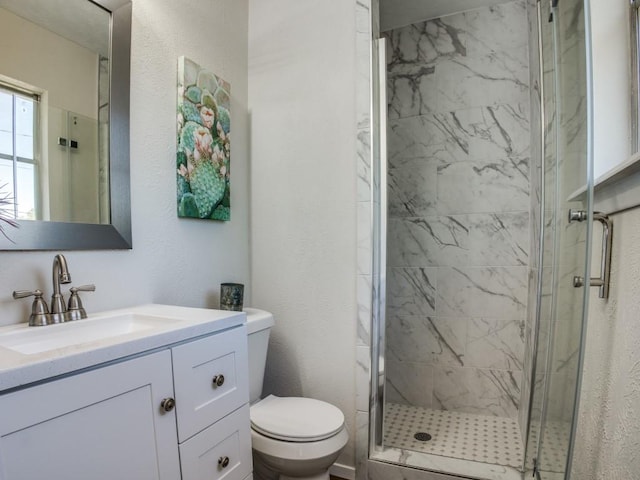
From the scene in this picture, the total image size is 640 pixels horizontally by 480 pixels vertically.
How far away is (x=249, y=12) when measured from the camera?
6.82ft

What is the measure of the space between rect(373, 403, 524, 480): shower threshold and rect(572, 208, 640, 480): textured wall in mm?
574

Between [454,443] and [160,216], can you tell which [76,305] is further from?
[454,443]

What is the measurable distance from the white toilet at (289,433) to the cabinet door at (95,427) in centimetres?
51

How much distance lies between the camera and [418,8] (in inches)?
90.7

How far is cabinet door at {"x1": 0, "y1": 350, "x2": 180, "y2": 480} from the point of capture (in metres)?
0.67

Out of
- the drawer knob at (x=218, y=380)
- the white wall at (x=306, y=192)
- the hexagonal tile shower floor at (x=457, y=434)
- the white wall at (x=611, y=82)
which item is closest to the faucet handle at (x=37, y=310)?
the drawer knob at (x=218, y=380)

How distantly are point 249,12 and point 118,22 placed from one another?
942 millimetres

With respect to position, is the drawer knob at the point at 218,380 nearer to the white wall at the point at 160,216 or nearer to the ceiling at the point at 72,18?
the white wall at the point at 160,216

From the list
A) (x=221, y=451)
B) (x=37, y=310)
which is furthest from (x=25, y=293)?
(x=221, y=451)

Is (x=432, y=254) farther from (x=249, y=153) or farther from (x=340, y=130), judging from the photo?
(x=249, y=153)

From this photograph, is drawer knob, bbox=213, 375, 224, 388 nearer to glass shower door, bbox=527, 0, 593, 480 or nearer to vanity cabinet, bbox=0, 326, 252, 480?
vanity cabinet, bbox=0, 326, 252, 480

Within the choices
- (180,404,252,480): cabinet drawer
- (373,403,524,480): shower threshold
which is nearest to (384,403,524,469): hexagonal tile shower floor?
(373,403,524,480): shower threshold

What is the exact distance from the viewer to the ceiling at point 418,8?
225 centimetres

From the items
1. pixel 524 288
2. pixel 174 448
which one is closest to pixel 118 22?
pixel 174 448
